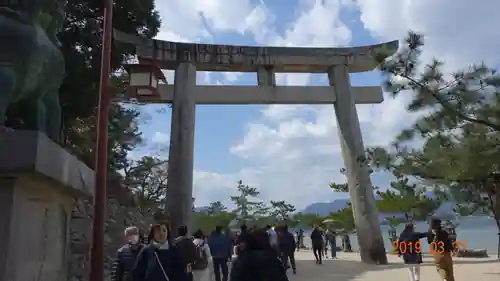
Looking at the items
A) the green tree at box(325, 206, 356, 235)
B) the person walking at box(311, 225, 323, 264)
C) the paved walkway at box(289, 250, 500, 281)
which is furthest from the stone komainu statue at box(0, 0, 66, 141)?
the green tree at box(325, 206, 356, 235)

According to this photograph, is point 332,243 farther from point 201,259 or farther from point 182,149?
point 201,259

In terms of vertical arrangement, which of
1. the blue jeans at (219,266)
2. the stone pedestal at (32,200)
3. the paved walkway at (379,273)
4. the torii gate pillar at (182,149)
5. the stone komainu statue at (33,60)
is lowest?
the paved walkway at (379,273)

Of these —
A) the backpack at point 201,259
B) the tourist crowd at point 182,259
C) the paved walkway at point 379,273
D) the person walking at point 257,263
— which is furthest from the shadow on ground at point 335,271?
the person walking at point 257,263

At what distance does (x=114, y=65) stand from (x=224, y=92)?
10.5 ft

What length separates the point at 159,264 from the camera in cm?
355

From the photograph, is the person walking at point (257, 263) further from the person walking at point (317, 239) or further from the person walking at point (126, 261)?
the person walking at point (317, 239)

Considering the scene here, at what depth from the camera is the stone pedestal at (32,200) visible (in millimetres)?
2300

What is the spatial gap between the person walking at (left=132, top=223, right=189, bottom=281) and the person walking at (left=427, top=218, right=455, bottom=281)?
15.9 feet

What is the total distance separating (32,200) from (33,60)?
848 millimetres

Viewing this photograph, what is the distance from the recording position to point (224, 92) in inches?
533

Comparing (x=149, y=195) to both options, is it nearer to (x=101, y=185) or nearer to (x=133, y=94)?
(x=133, y=94)

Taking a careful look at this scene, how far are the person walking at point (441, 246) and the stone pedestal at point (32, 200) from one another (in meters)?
5.76

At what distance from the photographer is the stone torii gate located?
12.8 metres

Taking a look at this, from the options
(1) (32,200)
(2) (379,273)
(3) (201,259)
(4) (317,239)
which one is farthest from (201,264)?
(4) (317,239)
